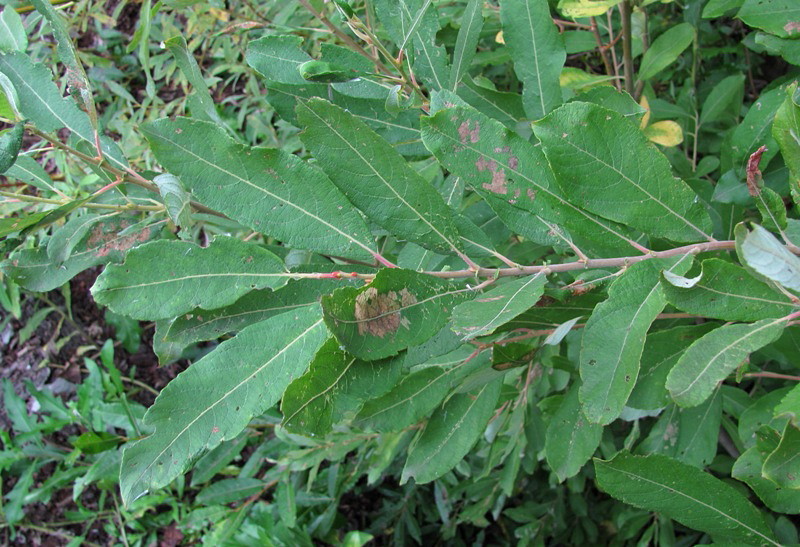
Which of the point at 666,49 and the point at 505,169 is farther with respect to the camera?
the point at 666,49

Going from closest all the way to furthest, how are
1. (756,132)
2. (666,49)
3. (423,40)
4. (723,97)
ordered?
(423,40), (756,132), (666,49), (723,97)

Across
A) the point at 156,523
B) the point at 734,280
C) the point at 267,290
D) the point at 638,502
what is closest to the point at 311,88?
the point at 267,290

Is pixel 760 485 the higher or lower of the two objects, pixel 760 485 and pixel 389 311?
the lower

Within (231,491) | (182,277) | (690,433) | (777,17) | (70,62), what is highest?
(70,62)

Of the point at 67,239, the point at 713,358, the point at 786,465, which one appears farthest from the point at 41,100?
the point at 786,465

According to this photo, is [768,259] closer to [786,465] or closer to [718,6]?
[786,465]

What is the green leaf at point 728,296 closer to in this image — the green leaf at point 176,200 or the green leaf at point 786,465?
the green leaf at point 786,465

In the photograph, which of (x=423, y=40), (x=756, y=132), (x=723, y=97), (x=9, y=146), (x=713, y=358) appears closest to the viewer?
(x=713, y=358)

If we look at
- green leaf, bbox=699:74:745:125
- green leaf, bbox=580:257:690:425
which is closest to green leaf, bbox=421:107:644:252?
green leaf, bbox=580:257:690:425
